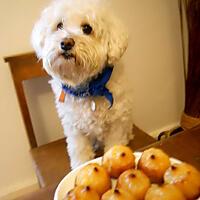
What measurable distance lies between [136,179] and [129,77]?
4.02 feet

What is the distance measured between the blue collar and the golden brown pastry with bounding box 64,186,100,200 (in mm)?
628

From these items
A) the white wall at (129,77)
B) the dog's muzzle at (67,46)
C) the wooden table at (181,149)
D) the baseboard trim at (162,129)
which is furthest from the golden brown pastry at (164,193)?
the baseboard trim at (162,129)

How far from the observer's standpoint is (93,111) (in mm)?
1141

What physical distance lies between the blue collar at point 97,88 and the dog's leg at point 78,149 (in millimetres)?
210

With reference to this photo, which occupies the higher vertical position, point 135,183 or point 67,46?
point 67,46

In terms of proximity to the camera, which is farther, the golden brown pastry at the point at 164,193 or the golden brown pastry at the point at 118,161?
the golden brown pastry at the point at 118,161

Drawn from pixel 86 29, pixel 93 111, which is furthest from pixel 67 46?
pixel 93 111

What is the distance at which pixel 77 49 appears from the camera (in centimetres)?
99

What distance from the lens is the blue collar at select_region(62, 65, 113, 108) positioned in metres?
1.09

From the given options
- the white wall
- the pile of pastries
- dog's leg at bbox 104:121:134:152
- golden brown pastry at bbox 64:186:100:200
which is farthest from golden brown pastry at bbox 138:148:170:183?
the white wall

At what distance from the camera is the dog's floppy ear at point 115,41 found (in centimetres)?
105

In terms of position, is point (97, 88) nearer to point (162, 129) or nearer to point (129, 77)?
point (129, 77)

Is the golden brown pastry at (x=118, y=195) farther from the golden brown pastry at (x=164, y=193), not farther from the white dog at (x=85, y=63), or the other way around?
the white dog at (x=85, y=63)

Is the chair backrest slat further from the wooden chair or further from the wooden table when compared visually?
the wooden table
